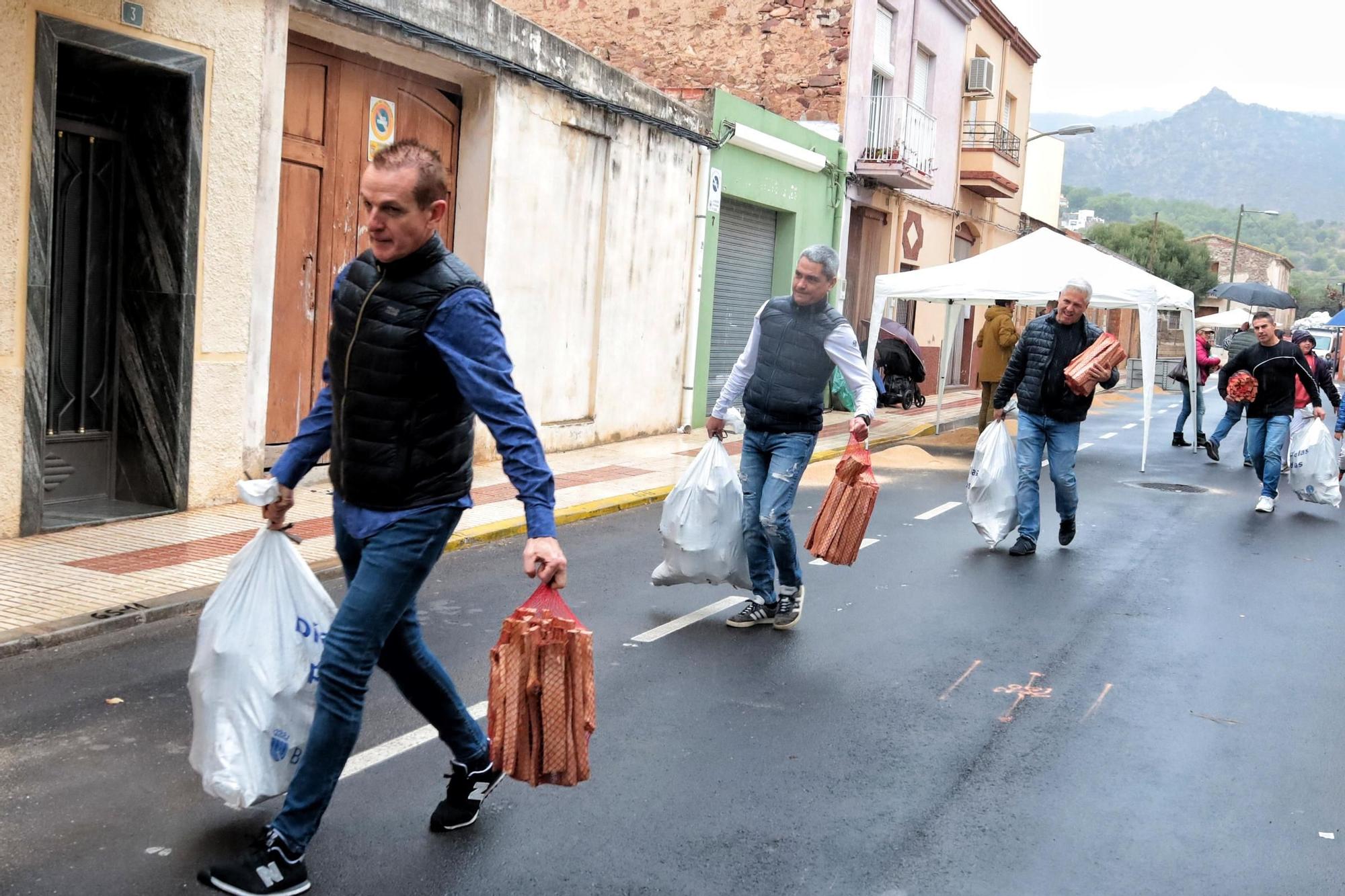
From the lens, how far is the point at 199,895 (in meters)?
3.38

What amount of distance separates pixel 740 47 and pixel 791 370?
1542 cm

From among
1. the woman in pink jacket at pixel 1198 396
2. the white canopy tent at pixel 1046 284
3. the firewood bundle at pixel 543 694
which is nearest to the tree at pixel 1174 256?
the woman in pink jacket at pixel 1198 396

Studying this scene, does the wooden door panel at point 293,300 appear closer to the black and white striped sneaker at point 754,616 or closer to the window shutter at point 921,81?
the black and white striped sneaker at point 754,616

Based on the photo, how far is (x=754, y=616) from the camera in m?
6.70

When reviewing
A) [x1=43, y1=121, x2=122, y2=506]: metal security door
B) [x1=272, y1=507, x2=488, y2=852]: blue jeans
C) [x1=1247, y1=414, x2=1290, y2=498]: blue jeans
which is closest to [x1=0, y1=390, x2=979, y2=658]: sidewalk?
[x1=43, y1=121, x2=122, y2=506]: metal security door

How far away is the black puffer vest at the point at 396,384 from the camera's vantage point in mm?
3418

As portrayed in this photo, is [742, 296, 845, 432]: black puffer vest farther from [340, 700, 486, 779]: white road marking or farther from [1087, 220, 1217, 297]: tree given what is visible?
[1087, 220, 1217, 297]: tree

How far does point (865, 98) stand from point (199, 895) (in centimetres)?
1984

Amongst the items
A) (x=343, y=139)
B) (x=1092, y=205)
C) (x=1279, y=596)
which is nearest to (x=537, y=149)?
(x=343, y=139)

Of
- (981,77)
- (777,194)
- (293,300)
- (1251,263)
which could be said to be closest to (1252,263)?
(1251,263)

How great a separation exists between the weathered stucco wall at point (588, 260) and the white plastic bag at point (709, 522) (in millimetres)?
5874

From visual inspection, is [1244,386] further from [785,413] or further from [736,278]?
[736,278]

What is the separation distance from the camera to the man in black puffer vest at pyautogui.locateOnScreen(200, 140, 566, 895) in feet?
11.1

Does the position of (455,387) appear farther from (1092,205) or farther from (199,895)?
(1092,205)
